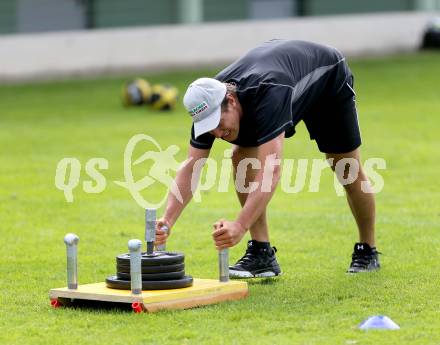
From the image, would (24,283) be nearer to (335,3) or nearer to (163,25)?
(163,25)

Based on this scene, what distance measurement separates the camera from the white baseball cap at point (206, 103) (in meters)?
6.69

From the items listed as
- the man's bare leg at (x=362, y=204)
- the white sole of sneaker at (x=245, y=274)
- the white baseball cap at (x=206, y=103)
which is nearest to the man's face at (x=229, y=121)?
the white baseball cap at (x=206, y=103)

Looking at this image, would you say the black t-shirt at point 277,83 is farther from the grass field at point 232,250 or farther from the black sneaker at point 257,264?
the grass field at point 232,250

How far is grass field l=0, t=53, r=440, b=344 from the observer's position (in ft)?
20.9

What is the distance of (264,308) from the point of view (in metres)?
6.89

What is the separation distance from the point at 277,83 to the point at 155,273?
134 cm

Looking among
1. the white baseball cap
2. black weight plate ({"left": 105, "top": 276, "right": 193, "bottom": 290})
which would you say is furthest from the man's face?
black weight plate ({"left": 105, "top": 276, "right": 193, "bottom": 290})

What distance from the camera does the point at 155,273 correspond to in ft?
22.8

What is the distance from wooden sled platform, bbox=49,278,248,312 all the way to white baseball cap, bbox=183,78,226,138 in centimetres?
96

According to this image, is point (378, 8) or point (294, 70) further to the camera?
point (378, 8)

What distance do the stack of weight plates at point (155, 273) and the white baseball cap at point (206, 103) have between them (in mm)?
796

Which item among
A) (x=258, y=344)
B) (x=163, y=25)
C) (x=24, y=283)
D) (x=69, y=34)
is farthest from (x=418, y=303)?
(x=163, y=25)

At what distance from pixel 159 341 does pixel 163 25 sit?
22940 mm

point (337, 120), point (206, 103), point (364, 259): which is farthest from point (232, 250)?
point (206, 103)
